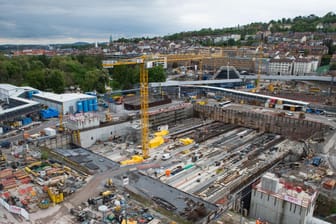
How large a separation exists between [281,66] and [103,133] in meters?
58.0

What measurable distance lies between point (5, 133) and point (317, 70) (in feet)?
250

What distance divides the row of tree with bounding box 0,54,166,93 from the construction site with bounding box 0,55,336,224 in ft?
48.4

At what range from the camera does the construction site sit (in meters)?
16.7

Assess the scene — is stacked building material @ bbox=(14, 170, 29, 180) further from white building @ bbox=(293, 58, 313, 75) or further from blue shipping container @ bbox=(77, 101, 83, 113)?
white building @ bbox=(293, 58, 313, 75)

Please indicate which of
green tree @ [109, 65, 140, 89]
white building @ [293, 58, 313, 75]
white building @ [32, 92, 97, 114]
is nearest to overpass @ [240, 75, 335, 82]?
white building @ [293, 58, 313, 75]

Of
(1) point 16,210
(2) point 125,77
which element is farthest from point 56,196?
(2) point 125,77

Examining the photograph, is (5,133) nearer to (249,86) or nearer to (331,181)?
(331,181)

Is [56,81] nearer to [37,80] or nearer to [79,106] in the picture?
[37,80]

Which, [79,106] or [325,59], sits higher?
[325,59]

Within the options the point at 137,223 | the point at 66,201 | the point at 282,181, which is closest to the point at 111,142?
the point at 66,201

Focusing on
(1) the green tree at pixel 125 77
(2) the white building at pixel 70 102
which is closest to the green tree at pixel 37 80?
(2) the white building at pixel 70 102

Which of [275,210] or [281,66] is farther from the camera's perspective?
[281,66]

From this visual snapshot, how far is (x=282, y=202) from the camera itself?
16625 millimetres

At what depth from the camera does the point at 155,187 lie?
1955 cm
